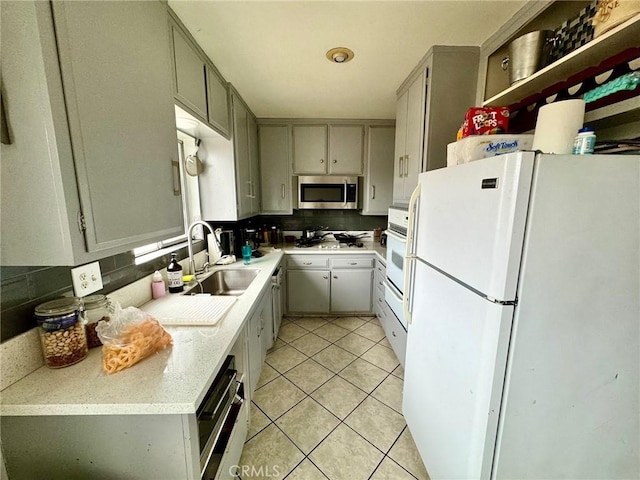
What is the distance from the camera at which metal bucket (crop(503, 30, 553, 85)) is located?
114 centimetres

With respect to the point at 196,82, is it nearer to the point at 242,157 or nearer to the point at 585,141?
the point at 242,157

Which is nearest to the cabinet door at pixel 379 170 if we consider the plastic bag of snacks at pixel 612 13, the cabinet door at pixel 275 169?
the cabinet door at pixel 275 169

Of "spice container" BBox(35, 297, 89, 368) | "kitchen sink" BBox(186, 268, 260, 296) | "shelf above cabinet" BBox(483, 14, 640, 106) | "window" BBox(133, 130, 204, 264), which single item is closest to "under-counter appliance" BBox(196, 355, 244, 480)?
"spice container" BBox(35, 297, 89, 368)

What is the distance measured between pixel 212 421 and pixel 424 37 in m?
2.29

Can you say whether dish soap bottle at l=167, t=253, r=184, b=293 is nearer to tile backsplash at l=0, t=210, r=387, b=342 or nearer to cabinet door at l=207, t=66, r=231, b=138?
tile backsplash at l=0, t=210, r=387, b=342

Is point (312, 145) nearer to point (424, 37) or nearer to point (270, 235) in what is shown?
point (270, 235)

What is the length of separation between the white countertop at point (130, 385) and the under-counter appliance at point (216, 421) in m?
0.14

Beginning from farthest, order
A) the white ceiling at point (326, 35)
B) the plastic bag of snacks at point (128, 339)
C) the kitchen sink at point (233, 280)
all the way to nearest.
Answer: the kitchen sink at point (233, 280) → the white ceiling at point (326, 35) → the plastic bag of snacks at point (128, 339)

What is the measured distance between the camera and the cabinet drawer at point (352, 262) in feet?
9.17

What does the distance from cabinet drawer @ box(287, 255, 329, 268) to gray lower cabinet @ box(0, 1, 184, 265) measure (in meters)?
1.88

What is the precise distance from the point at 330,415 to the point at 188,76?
2.33 metres

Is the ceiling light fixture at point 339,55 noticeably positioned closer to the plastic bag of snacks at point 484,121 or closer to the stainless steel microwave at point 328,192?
the plastic bag of snacks at point 484,121

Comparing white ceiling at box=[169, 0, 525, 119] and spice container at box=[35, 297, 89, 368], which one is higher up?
white ceiling at box=[169, 0, 525, 119]

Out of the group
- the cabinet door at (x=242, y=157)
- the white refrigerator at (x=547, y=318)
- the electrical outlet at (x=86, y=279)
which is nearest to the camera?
A: the white refrigerator at (x=547, y=318)
